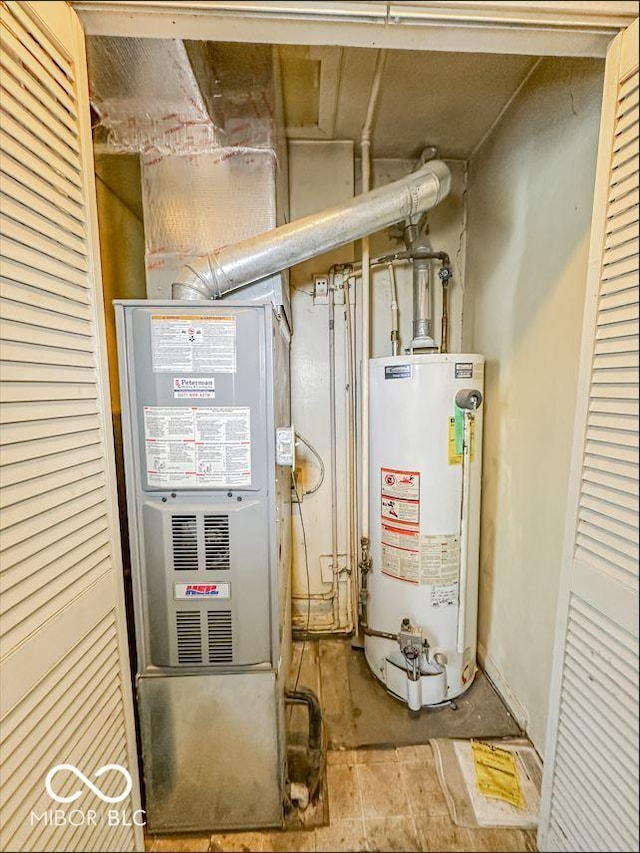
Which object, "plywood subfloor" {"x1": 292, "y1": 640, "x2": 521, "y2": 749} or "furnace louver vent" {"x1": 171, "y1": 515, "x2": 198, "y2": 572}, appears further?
"plywood subfloor" {"x1": 292, "y1": 640, "x2": 521, "y2": 749}

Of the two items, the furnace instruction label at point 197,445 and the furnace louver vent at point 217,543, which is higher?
the furnace instruction label at point 197,445

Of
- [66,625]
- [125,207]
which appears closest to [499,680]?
[66,625]

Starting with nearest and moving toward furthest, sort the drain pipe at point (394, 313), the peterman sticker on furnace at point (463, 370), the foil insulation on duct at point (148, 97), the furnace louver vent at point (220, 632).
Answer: the foil insulation on duct at point (148, 97), the furnace louver vent at point (220, 632), the peterman sticker on furnace at point (463, 370), the drain pipe at point (394, 313)

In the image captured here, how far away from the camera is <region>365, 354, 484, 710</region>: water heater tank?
1.51 metres

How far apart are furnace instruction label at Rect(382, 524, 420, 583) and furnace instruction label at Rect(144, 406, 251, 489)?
840 mm

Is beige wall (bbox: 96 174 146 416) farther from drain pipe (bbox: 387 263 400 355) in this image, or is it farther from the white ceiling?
drain pipe (bbox: 387 263 400 355)

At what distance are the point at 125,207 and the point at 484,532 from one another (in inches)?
103

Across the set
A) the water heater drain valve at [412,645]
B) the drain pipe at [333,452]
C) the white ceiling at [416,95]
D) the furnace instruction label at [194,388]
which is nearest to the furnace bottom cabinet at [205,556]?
the furnace instruction label at [194,388]

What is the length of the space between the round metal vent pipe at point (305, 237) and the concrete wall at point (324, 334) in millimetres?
475

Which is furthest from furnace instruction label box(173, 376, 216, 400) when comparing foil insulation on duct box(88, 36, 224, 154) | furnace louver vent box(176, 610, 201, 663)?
foil insulation on duct box(88, 36, 224, 154)

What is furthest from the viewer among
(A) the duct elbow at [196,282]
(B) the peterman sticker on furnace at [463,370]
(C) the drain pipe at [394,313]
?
(C) the drain pipe at [394,313]

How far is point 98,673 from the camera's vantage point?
879 mm

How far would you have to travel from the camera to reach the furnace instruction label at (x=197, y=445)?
107cm

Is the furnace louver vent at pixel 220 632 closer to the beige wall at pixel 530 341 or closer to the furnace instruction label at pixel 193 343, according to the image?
the furnace instruction label at pixel 193 343
